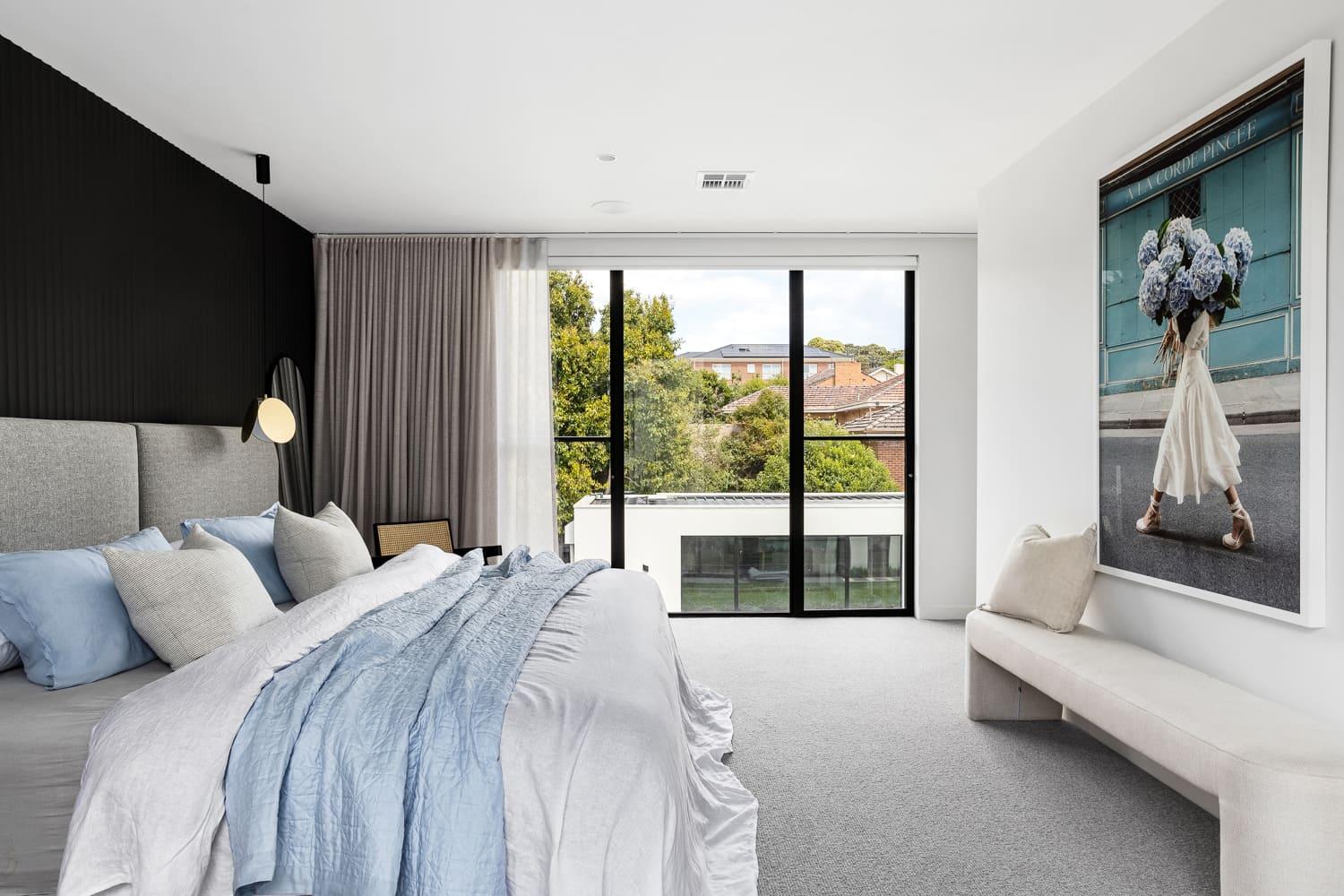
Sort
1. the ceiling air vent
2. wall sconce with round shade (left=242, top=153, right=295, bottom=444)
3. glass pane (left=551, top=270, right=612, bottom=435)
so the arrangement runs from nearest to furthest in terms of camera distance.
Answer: wall sconce with round shade (left=242, top=153, right=295, bottom=444) → the ceiling air vent → glass pane (left=551, top=270, right=612, bottom=435)

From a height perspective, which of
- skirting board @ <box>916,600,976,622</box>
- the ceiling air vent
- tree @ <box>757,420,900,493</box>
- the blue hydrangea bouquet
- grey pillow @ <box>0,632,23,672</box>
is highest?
the ceiling air vent

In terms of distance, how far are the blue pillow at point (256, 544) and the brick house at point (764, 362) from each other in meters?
3.10

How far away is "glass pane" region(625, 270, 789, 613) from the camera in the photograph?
18.8ft

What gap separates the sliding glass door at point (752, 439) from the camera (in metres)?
5.71

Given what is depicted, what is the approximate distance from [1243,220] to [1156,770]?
2004 millimetres

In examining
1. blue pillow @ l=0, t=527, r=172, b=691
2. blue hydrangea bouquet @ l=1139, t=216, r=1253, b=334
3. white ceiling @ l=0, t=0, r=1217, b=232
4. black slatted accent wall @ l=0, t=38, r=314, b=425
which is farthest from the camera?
black slatted accent wall @ l=0, t=38, r=314, b=425

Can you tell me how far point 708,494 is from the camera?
575 centimetres

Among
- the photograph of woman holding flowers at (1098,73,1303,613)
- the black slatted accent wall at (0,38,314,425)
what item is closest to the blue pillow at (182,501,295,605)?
the black slatted accent wall at (0,38,314,425)

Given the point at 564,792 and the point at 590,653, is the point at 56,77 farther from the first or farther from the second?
the point at 564,792

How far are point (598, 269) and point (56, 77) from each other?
312 centimetres

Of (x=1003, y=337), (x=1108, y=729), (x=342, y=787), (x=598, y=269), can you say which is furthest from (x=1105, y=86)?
(x=342, y=787)

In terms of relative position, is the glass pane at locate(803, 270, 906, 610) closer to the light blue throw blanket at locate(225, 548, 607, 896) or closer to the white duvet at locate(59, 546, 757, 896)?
the white duvet at locate(59, 546, 757, 896)

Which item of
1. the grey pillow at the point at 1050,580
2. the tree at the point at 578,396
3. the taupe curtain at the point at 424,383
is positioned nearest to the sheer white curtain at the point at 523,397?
the taupe curtain at the point at 424,383

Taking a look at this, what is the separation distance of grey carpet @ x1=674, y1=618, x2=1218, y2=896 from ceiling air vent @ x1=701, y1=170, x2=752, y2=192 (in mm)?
2651
